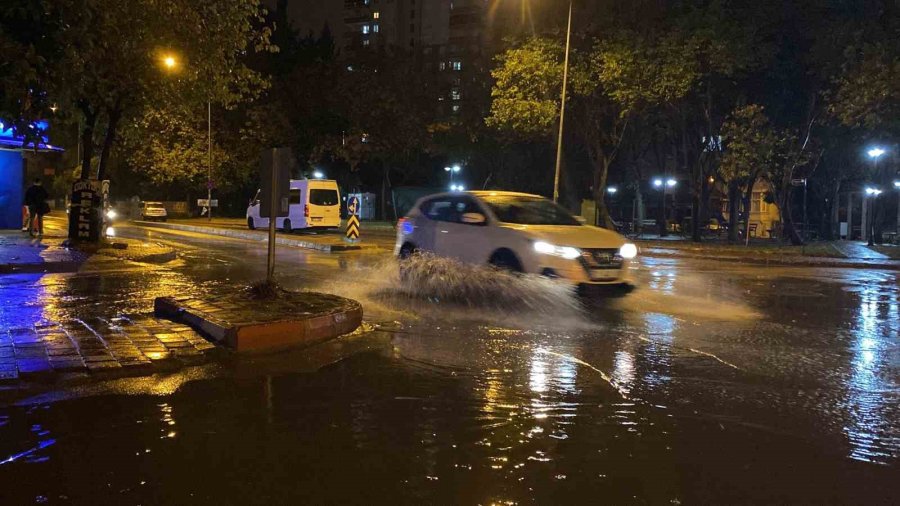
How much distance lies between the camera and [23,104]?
28.0 feet

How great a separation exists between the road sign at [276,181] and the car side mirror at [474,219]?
12.6ft

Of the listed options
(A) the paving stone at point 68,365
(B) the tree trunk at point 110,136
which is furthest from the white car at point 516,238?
(B) the tree trunk at point 110,136

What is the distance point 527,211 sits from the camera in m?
12.9

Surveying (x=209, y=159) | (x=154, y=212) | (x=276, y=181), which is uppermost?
(x=209, y=159)

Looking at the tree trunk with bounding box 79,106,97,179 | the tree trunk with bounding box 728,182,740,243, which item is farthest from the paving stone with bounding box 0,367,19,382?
the tree trunk with bounding box 728,182,740,243

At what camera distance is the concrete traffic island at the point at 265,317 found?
7.85 meters

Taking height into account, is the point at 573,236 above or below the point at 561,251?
above

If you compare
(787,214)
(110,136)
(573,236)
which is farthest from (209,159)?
(573,236)

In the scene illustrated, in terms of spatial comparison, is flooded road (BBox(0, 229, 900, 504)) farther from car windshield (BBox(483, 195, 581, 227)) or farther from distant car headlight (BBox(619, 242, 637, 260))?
car windshield (BBox(483, 195, 581, 227))

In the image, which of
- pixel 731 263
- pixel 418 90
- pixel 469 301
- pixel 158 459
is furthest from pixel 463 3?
pixel 158 459

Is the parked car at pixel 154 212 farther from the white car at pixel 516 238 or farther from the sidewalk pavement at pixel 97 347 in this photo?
the sidewalk pavement at pixel 97 347

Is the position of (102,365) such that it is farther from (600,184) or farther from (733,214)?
(733,214)

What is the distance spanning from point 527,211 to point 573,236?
1384mm

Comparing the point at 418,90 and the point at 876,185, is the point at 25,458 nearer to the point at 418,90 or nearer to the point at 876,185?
the point at 876,185
